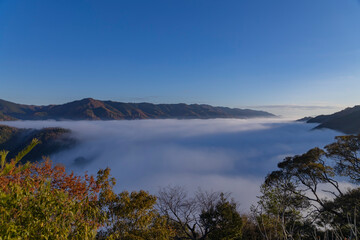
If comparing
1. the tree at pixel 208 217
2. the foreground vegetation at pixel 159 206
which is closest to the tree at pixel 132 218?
the foreground vegetation at pixel 159 206

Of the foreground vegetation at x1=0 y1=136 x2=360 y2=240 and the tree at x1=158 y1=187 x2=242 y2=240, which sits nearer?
the foreground vegetation at x1=0 y1=136 x2=360 y2=240

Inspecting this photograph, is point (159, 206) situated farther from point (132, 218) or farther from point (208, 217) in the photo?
point (132, 218)

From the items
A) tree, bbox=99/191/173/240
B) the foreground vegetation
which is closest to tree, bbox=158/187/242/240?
the foreground vegetation

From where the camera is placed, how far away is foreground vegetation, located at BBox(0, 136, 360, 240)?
17.8 feet

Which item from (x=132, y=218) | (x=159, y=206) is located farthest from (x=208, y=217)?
(x=132, y=218)

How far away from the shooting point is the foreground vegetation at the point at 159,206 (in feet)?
17.8

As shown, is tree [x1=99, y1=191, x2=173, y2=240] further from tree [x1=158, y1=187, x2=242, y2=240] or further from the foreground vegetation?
tree [x1=158, y1=187, x2=242, y2=240]

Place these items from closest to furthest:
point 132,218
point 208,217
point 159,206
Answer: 1. point 132,218
2. point 208,217
3. point 159,206

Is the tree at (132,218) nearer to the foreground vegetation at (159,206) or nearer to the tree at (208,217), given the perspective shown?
the foreground vegetation at (159,206)

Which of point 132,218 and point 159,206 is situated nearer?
point 132,218

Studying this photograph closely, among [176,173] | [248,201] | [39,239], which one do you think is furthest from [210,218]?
[176,173]

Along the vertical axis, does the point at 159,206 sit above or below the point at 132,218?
below

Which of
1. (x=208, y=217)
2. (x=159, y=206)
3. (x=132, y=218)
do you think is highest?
(x=132, y=218)

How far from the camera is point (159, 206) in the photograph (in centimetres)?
2264
